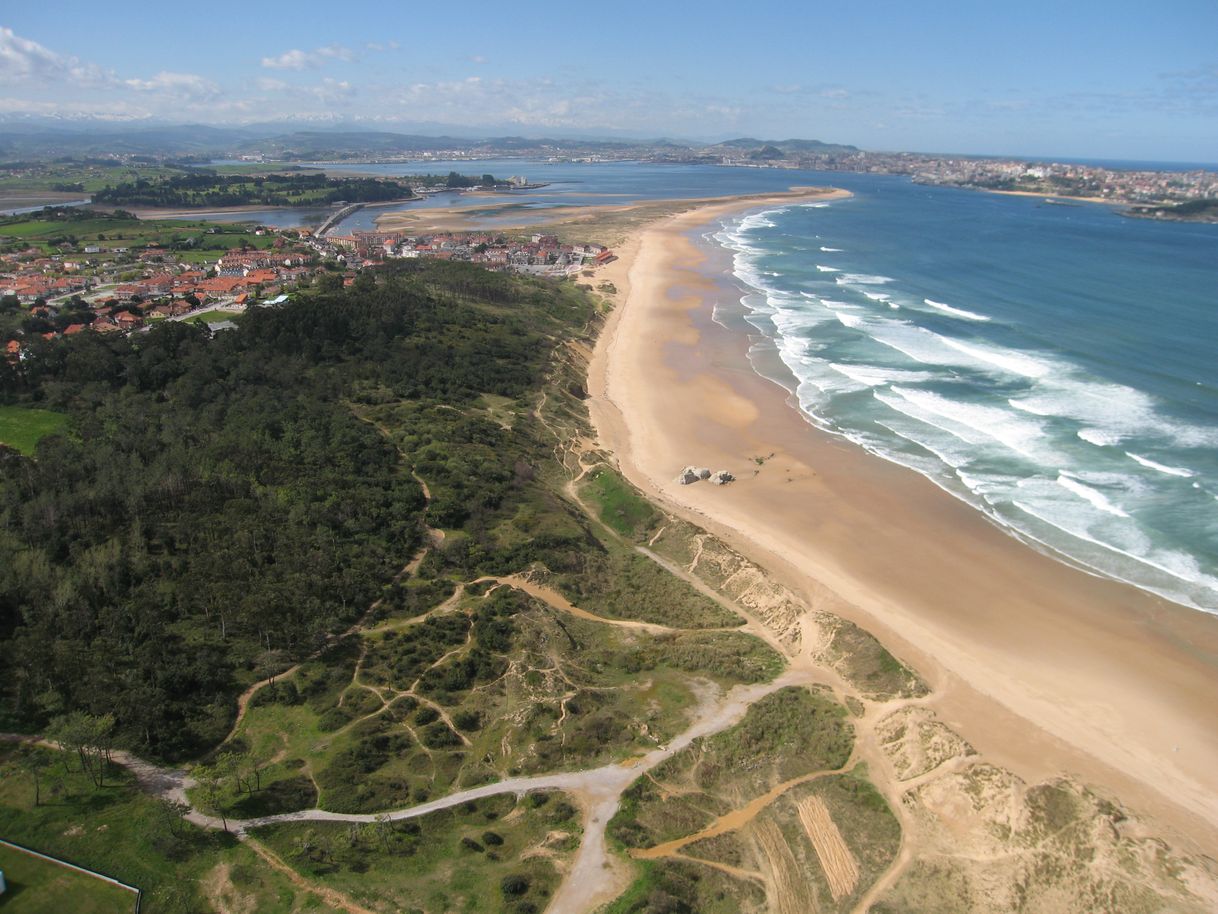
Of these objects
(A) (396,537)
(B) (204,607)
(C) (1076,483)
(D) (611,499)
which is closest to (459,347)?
(D) (611,499)

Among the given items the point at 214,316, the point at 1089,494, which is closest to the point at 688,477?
the point at 1089,494

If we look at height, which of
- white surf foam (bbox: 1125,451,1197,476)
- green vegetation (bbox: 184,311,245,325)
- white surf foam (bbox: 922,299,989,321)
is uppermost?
white surf foam (bbox: 922,299,989,321)

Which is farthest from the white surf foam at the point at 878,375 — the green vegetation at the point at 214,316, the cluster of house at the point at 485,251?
the green vegetation at the point at 214,316

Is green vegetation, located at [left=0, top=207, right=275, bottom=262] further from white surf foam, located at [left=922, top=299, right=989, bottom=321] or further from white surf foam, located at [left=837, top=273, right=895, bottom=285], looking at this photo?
white surf foam, located at [left=922, top=299, right=989, bottom=321]

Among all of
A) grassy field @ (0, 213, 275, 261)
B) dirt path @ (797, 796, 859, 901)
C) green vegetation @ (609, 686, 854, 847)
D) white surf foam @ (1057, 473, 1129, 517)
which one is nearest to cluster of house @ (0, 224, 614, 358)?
grassy field @ (0, 213, 275, 261)

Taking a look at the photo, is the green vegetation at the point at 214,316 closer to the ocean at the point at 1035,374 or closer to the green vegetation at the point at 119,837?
the ocean at the point at 1035,374

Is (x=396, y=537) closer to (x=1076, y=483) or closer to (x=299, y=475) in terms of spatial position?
(x=299, y=475)
